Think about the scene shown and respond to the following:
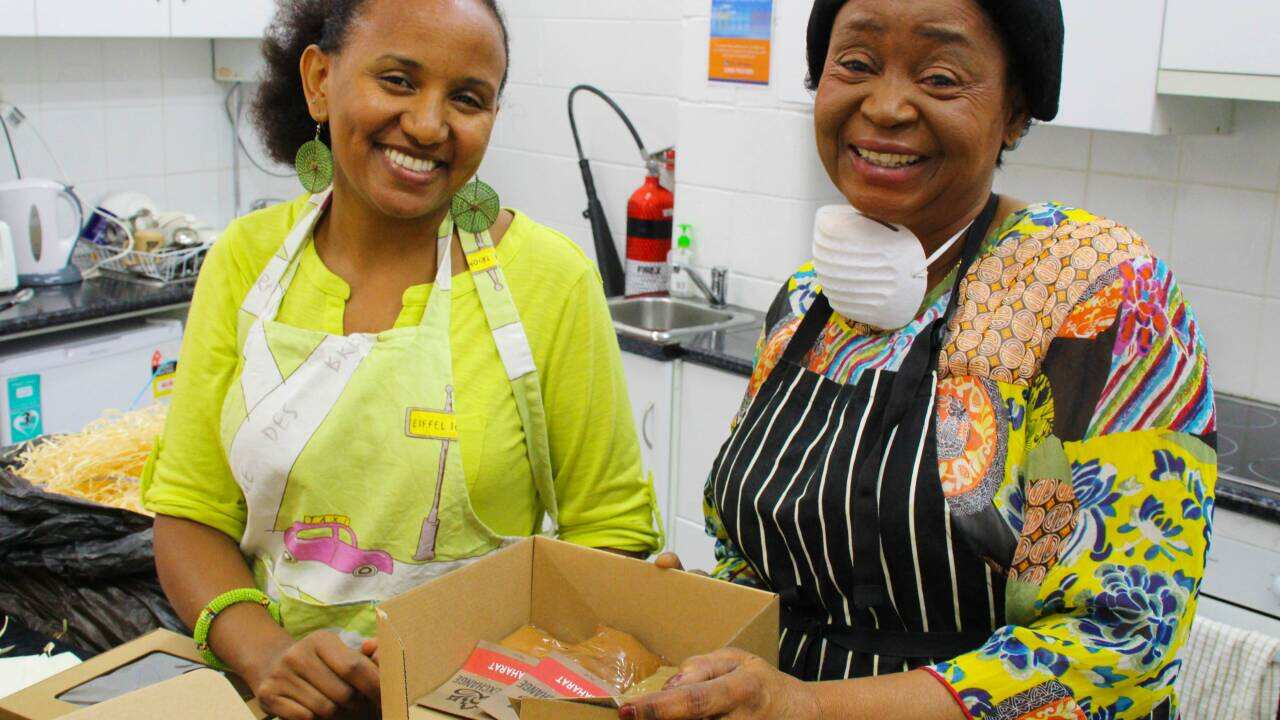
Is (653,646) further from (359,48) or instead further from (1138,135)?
(1138,135)

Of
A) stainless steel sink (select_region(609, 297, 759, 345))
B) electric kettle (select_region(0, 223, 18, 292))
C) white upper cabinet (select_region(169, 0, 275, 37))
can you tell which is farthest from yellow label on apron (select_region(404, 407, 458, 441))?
white upper cabinet (select_region(169, 0, 275, 37))

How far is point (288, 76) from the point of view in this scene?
4.99 feet

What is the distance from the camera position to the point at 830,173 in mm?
1253

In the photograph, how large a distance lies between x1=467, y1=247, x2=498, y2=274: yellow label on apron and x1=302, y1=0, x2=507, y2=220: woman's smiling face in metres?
0.07

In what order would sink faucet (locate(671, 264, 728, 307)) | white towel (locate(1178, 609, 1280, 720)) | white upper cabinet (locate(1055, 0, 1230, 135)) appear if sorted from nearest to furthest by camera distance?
white towel (locate(1178, 609, 1280, 720)), white upper cabinet (locate(1055, 0, 1230, 135)), sink faucet (locate(671, 264, 728, 307))

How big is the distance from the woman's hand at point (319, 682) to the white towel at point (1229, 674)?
113cm

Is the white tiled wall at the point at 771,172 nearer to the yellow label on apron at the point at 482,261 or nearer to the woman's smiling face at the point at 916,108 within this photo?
the woman's smiling face at the point at 916,108

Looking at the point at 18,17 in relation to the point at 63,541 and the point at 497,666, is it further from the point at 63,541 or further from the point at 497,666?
the point at 497,666

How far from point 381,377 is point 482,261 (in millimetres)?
186

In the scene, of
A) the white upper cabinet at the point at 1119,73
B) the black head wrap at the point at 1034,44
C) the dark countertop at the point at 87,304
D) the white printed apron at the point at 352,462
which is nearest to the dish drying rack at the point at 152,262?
the dark countertop at the point at 87,304

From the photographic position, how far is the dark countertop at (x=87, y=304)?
3051 mm

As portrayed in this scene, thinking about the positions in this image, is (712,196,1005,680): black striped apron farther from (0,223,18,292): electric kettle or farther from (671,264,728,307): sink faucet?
(0,223,18,292): electric kettle

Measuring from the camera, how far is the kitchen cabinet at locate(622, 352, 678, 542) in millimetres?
2926

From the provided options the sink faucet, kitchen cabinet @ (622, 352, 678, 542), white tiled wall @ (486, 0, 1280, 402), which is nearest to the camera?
white tiled wall @ (486, 0, 1280, 402)
